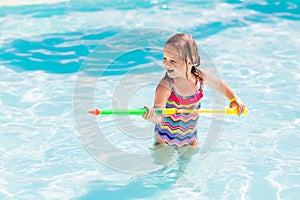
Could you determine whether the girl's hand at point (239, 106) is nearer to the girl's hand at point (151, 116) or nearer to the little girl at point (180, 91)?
the little girl at point (180, 91)

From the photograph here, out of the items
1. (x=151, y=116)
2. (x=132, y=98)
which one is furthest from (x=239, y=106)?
(x=132, y=98)

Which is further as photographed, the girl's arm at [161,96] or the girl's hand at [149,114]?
the girl's arm at [161,96]

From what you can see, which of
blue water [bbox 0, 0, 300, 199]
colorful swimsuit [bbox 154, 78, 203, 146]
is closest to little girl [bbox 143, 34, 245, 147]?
colorful swimsuit [bbox 154, 78, 203, 146]

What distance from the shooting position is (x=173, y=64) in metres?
3.62

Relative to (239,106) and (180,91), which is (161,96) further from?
(239,106)

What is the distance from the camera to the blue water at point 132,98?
4.01m

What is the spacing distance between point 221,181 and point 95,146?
3.79 ft

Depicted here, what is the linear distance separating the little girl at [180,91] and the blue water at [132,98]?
0.24 meters

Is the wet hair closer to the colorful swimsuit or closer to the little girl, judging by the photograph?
the little girl

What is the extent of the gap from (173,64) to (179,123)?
46 cm

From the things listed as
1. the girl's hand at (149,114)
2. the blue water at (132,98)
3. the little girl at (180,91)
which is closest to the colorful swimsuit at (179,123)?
the little girl at (180,91)

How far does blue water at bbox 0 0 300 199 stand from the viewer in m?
4.01

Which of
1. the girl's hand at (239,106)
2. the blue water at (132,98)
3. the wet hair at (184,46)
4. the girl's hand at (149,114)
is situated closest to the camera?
the girl's hand at (149,114)

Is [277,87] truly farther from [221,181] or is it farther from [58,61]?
[58,61]
